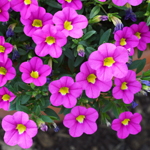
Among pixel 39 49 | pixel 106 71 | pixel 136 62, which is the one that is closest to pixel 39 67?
pixel 39 49

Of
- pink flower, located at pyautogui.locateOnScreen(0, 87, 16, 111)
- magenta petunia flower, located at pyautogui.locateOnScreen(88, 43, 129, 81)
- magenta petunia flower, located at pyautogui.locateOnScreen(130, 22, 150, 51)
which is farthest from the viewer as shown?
magenta petunia flower, located at pyautogui.locateOnScreen(130, 22, 150, 51)

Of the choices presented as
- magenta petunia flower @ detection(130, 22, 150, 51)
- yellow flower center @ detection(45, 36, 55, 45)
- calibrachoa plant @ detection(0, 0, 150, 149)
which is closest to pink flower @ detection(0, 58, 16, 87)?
calibrachoa plant @ detection(0, 0, 150, 149)

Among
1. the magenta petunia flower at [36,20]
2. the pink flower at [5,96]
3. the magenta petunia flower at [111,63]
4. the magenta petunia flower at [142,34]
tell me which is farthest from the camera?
the magenta petunia flower at [142,34]

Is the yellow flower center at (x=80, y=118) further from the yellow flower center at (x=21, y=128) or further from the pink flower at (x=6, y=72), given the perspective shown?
the pink flower at (x=6, y=72)

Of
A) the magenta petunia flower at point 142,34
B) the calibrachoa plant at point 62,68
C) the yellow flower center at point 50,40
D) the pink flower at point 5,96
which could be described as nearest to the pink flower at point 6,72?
the calibrachoa plant at point 62,68

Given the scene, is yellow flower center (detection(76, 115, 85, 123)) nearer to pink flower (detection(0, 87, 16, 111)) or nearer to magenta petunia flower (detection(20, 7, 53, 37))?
pink flower (detection(0, 87, 16, 111))
